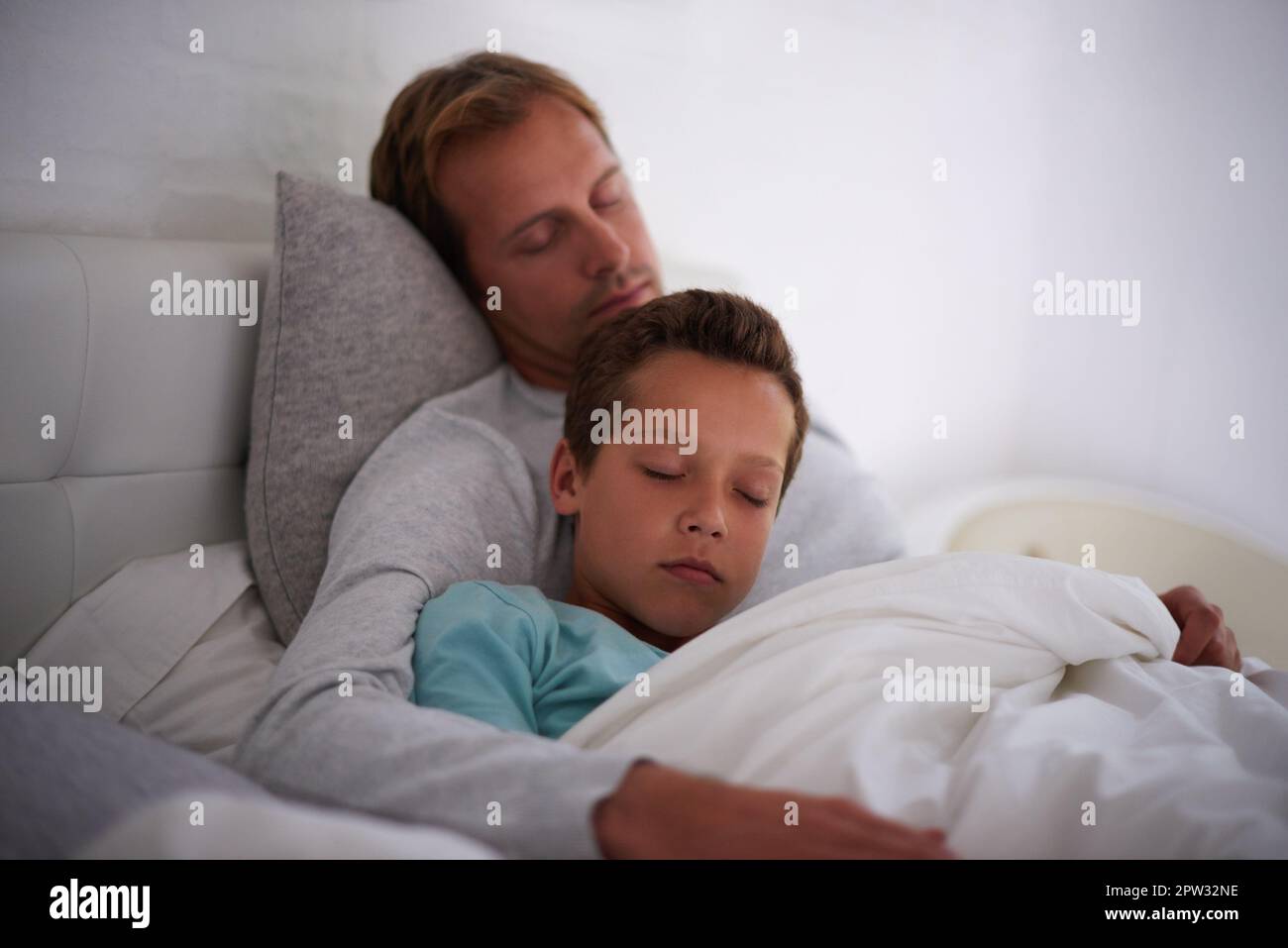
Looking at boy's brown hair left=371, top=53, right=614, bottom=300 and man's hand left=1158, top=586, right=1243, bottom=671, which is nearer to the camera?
man's hand left=1158, top=586, right=1243, bottom=671

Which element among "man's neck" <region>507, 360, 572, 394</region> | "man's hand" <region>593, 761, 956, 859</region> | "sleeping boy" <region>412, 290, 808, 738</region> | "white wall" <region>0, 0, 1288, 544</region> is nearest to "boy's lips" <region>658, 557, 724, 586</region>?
"sleeping boy" <region>412, 290, 808, 738</region>

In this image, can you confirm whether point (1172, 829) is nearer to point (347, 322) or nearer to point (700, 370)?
point (700, 370)

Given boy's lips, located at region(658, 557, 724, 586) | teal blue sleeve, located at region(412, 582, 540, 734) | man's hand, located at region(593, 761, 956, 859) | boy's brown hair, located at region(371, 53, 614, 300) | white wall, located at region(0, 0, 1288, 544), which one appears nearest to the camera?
man's hand, located at region(593, 761, 956, 859)

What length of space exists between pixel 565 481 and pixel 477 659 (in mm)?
338

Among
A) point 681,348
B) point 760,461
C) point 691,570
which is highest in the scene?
point 681,348

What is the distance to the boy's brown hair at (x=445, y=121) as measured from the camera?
136 centimetres

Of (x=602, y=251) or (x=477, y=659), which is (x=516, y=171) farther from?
(x=477, y=659)

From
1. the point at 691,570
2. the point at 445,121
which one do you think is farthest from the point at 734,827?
the point at 445,121

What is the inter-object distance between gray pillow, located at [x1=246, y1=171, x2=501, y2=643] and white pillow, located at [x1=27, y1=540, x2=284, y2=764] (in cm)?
6

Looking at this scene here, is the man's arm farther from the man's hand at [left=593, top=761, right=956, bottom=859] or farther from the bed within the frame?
the bed

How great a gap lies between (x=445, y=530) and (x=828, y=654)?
427mm

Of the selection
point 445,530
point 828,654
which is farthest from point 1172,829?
point 445,530

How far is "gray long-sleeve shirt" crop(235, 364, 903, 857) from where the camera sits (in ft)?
2.13

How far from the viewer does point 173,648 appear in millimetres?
1095
